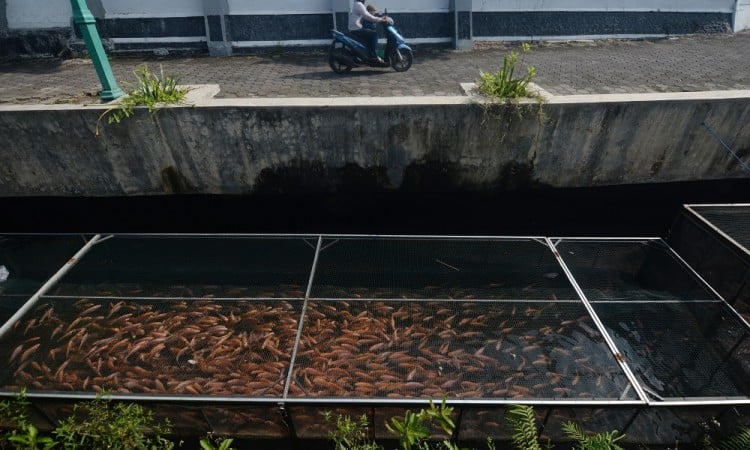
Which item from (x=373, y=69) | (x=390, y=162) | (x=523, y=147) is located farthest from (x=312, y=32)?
(x=523, y=147)

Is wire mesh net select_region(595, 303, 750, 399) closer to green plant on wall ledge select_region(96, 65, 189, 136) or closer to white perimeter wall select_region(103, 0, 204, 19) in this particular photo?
green plant on wall ledge select_region(96, 65, 189, 136)

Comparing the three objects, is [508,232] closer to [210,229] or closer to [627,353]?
[627,353]

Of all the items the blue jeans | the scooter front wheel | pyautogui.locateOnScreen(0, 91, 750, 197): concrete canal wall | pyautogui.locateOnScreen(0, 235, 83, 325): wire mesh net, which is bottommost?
pyautogui.locateOnScreen(0, 235, 83, 325): wire mesh net

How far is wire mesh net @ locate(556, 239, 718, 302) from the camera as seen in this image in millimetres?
5281

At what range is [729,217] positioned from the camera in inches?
219

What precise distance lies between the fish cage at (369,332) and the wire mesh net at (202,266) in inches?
0.8

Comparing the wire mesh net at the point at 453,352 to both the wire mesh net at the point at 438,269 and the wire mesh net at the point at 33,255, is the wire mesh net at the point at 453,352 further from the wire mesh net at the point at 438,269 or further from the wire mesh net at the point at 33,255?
the wire mesh net at the point at 33,255

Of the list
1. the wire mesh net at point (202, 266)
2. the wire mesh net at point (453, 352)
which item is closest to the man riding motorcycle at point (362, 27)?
the wire mesh net at point (202, 266)

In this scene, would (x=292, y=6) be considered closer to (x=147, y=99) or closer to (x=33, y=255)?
(x=147, y=99)

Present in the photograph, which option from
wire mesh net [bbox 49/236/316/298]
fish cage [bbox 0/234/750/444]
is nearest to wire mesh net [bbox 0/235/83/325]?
fish cage [bbox 0/234/750/444]

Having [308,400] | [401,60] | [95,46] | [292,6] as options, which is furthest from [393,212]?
[292,6]

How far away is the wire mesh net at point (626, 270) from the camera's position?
5.28 m

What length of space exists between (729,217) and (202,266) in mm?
7543

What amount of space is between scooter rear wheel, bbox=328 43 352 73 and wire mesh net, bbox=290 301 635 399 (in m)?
6.06
